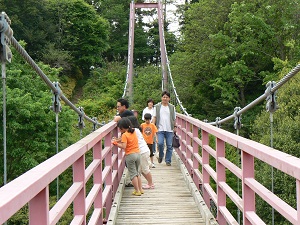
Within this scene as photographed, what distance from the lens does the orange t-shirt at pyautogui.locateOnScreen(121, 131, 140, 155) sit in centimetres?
497

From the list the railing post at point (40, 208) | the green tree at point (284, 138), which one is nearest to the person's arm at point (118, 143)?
the railing post at point (40, 208)

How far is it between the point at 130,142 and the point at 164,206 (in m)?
0.74

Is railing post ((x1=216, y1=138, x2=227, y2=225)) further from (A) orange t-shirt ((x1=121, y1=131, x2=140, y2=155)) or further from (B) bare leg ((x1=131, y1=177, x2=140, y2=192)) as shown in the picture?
(B) bare leg ((x1=131, y1=177, x2=140, y2=192))

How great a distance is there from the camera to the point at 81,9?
3356 centimetres

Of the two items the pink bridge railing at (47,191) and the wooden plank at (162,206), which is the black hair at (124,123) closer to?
the wooden plank at (162,206)

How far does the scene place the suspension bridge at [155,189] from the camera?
68.4 inches

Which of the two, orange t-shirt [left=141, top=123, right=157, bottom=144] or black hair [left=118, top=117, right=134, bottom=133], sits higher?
black hair [left=118, top=117, right=134, bottom=133]

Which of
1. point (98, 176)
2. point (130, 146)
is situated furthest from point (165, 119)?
point (98, 176)

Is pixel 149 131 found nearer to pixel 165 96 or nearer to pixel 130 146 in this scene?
pixel 165 96

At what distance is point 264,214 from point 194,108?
11432 millimetres

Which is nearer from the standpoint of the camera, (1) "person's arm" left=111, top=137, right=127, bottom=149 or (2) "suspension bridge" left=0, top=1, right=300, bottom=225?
(2) "suspension bridge" left=0, top=1, right=300, bottom=225

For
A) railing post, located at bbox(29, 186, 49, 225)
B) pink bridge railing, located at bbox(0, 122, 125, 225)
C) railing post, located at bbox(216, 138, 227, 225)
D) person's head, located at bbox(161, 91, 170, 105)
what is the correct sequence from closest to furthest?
pink bridge railing, located at bbox(0, 122, 125, 225) → railing post, located at bbox(29, 186, 49, 225) → railing post, located at bbox(216, 138, 227, 225) → person's head, located at bbox(161, 91, 170, 105)

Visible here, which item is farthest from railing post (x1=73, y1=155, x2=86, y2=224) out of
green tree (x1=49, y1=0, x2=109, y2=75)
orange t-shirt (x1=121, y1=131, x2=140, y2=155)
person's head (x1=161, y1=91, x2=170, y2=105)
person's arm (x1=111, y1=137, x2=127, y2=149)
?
green tree (x1=49, y1=0, x2=109, y2=75)

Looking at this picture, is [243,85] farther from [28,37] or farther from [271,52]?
[28,37]
